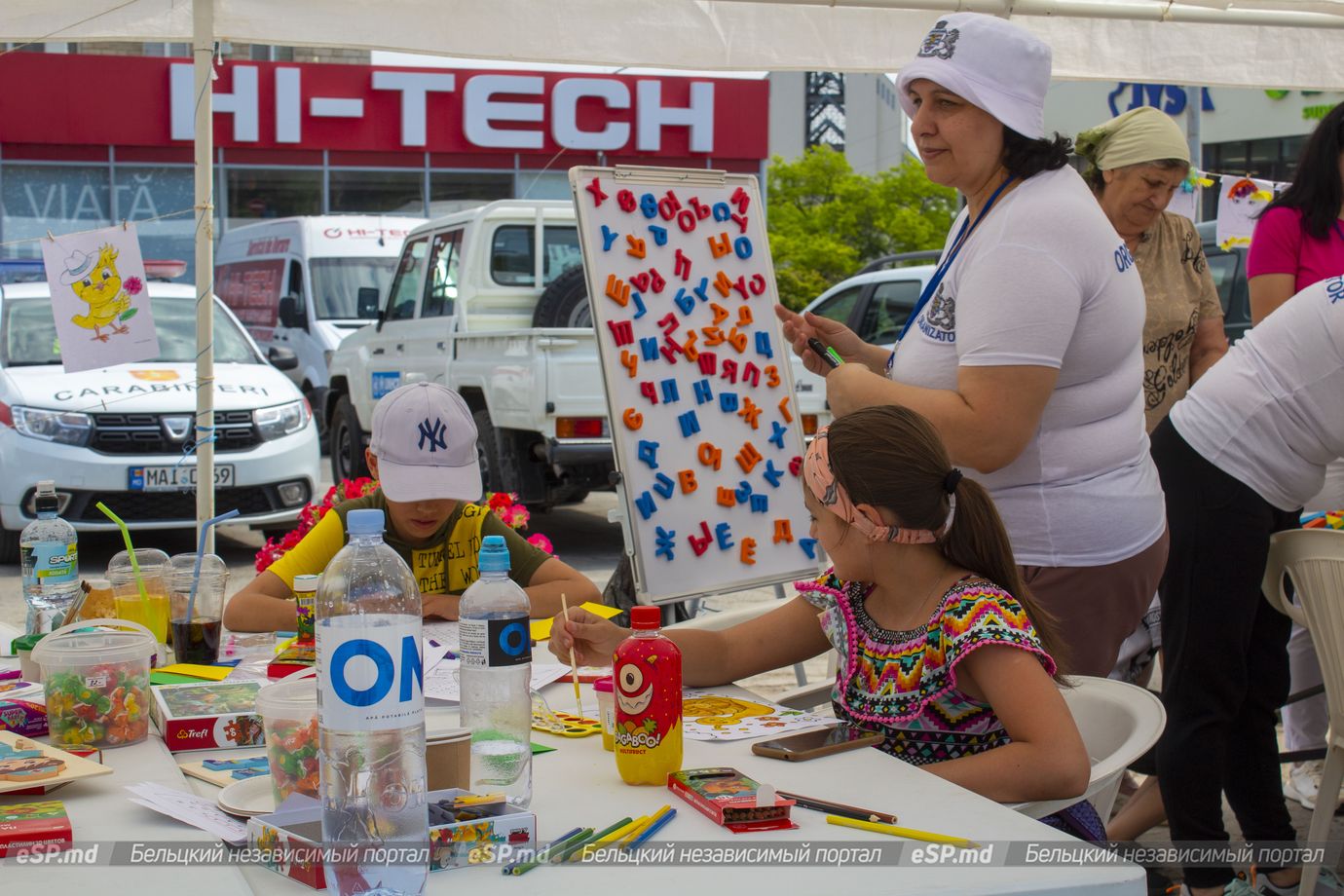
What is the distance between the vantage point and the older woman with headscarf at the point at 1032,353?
2.49 meters

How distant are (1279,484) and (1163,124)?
1.25m

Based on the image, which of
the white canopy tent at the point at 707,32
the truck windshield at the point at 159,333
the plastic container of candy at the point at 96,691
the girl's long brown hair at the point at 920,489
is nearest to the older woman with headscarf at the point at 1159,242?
the white canopy tent at the point at 707,32

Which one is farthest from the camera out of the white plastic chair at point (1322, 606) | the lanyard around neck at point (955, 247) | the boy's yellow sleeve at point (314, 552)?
the boy's yellow sleeve at point (314, 552)

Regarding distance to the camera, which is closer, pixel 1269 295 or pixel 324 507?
pixel 1269 295

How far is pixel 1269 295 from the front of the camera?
→ 3928 millimetres

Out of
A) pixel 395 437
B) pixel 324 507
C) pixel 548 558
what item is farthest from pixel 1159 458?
pixel 324 507

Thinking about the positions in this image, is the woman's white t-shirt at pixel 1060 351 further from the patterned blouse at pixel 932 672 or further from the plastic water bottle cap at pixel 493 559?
the plastic water bottle cap at pixel 493 559

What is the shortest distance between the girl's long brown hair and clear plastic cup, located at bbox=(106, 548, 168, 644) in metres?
1.45

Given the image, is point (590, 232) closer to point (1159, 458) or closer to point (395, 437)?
point (395, 437)

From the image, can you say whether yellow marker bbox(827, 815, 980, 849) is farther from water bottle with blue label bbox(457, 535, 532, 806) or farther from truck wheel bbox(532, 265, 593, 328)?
truck wheel bbox(532, 265, 593, 328)

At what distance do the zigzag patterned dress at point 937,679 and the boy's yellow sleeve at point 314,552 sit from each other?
58.2 inches

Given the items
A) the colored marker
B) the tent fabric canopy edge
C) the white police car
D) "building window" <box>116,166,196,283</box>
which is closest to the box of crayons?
the colored marker

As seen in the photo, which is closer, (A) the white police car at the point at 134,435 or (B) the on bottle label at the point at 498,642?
(B) the on bottle label at the point at 498,642

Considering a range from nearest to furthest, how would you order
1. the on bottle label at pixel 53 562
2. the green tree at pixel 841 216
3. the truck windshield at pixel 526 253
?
the on bottle label at pixel 53 562 < the truck windshield at pixel 526 253 < the green tree at pixel 841 216
